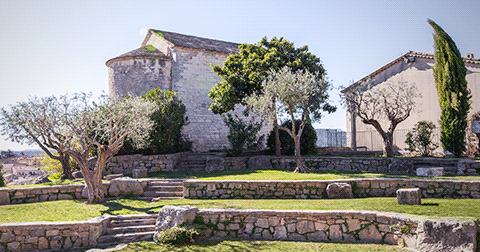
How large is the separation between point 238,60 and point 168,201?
37.8 feet

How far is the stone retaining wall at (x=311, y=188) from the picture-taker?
37.3 feet

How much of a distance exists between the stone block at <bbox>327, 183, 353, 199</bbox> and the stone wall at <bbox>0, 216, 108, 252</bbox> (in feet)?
A: 23.8

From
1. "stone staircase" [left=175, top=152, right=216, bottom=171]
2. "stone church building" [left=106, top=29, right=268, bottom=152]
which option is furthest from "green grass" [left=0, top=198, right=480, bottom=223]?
"stone church building" [left=106, top=29, right=268, bottom=152]

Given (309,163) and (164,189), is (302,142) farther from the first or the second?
(164,189)

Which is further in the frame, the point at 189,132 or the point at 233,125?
the point at 189,132

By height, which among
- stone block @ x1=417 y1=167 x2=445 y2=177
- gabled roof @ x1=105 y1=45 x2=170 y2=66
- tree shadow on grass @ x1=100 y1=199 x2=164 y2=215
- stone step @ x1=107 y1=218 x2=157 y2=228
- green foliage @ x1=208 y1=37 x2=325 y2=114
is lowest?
stone step @ x1=107 y1=218 x2=157 y2=228

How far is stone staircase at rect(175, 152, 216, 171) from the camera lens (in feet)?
62.6

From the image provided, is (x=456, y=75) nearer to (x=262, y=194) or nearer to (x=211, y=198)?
(x=262, y=194)

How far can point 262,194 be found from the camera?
12531 millimetres

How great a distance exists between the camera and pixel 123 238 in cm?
934

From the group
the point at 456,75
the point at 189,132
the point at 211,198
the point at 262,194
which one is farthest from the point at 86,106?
the point at 456,75

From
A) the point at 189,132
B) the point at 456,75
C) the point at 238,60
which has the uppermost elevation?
the point at 238,60

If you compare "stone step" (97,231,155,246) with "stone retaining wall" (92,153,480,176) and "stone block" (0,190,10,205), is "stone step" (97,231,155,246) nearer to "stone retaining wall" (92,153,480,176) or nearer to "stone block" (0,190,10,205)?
"stone block" (0,190,10,205)

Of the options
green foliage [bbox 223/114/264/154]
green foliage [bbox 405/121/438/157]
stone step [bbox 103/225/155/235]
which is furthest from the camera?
green foliage [bbox 223/114/264/154]
